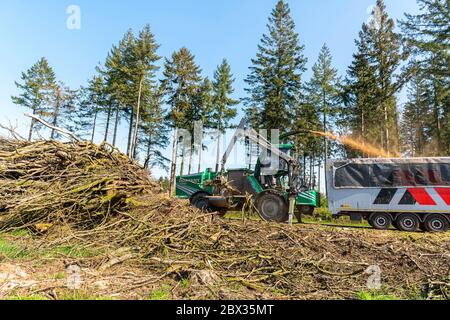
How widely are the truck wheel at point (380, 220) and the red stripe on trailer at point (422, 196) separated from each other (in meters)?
1.32

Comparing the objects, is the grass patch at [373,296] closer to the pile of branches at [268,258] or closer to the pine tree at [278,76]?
the pile of branches at [268,258]

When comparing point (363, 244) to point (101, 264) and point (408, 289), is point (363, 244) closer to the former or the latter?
point (408, 289)

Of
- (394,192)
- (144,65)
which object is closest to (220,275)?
(394,192)

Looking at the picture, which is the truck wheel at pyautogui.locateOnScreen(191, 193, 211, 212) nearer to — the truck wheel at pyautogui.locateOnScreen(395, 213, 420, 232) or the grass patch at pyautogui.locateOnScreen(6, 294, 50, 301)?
the truck wheel at pyautogui.locateOnScreen(395, 213, 420, 232)

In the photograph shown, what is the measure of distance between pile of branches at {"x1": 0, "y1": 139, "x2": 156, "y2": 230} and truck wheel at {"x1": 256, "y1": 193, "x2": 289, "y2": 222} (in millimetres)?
5018

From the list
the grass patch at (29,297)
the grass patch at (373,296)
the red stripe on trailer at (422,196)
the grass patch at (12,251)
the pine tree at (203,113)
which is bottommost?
the grass patch at (29,297)

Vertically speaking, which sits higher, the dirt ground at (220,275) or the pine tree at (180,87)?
the pine tree at (180,87)

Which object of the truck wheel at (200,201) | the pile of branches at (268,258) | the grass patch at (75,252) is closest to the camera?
the pile of branches at (268,258)

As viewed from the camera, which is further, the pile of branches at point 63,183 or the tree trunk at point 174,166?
the tree trunk at point 174,166

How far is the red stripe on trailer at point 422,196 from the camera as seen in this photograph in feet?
37.6

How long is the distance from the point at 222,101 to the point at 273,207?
2709 cm

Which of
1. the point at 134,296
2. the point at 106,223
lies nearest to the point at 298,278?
the point at 134,296

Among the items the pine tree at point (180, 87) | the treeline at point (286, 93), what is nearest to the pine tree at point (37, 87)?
the treeline at point (286, 93)

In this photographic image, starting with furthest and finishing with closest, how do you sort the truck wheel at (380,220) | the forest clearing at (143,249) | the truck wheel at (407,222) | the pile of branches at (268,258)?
the truck wheel at (380,220) < the truck wheel at (407,222) < the pile of branches at (268,258) < the forest clearing at (143,249)
